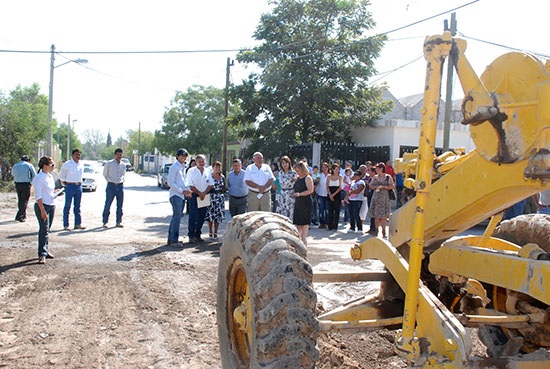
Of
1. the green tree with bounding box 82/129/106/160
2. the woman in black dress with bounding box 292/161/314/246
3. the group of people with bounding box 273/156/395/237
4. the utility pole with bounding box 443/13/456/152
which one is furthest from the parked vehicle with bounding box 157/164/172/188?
the green tree with bounding box 82/129/106/160

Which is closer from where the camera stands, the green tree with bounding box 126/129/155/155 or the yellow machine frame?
the yellow machine frame

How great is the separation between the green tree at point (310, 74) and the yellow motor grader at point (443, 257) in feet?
61.3

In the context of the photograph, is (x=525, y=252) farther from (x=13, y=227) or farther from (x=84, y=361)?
(x=13, y=227)

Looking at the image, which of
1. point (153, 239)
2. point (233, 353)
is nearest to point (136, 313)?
point (233, 353)

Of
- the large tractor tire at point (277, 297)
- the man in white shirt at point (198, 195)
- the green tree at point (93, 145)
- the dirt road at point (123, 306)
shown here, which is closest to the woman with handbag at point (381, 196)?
the dirt road at point (123, 306)

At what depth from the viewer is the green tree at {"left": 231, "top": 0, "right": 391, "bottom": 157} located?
22.1 metres

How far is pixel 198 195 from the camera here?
427 inches

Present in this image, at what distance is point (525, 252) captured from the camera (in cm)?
294

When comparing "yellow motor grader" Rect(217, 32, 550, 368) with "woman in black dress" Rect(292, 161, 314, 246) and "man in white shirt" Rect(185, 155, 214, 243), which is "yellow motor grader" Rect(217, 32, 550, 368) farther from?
"man in white shirt" Rect(185, 155, 214, 243)

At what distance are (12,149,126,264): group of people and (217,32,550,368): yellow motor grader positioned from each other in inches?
218

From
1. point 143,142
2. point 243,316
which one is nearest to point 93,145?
point 143,142

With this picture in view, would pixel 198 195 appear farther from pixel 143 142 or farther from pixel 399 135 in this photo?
pixel 143 142

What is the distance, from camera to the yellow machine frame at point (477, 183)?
7.58 ft

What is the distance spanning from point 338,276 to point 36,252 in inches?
269
